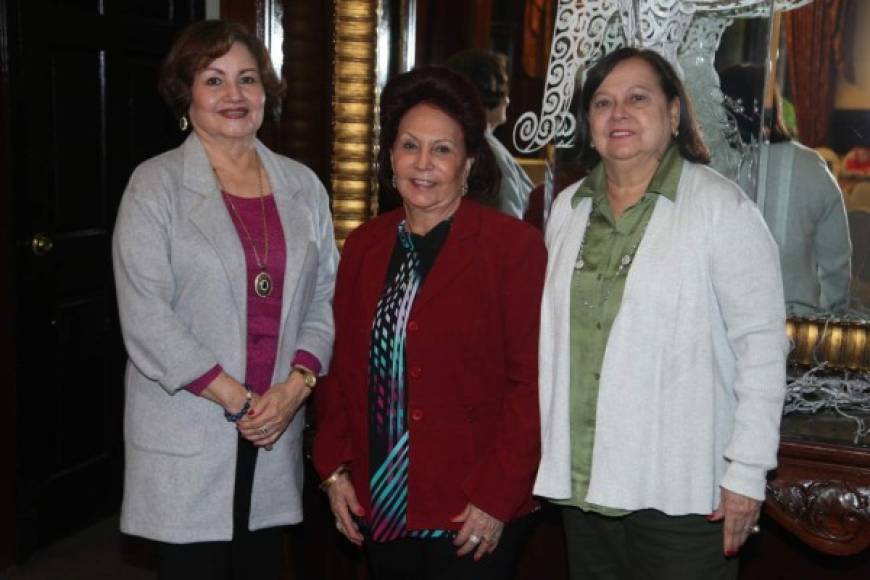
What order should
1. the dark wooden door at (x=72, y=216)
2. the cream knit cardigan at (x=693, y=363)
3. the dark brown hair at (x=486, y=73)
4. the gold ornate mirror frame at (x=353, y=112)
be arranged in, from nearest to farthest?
the cream knit cardigan at (x=693, y=363), the dark brown hair at (x=486, y=73), the gold ornate mirror frame at (x=353, y=112), the dark wooden door at (x=72, y=216)

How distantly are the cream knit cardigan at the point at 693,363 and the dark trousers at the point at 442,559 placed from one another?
0.81ft

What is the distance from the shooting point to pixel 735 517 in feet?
5.91

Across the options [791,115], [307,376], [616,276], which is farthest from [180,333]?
[791,115]

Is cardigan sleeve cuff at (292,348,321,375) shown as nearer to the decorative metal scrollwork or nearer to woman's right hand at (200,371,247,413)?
woman's right hand at (200,371,247,413)

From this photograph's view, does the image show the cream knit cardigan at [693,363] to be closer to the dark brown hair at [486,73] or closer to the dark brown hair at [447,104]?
the dark brown hair at [447,104]

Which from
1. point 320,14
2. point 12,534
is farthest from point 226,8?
point 12,534

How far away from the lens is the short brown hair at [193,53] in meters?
2.09

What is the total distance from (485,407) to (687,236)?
49cm

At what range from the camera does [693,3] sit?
2479 millimetres

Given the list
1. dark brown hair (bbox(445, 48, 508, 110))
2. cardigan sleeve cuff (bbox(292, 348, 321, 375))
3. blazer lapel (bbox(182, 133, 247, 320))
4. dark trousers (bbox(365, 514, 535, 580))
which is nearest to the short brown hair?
blazer lapel (bbox(182, 133, 247, 320))

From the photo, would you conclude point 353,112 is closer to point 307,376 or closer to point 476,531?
point 307,376

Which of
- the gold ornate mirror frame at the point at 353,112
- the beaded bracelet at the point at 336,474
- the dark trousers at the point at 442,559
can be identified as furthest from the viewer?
the gold ornate mirror frame at the point at 353,112

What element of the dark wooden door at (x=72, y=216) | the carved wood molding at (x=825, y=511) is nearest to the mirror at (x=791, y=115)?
the carved wood molding at (x=825, y=511)

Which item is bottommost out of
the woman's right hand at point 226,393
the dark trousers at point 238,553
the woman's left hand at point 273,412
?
the dark trousers at point 238,553
